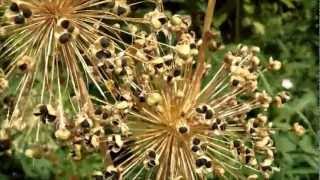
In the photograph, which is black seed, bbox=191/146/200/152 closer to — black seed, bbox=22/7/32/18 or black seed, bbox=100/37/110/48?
black seed, bbox=100/37/110/48

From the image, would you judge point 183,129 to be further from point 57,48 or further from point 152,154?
point 57,48

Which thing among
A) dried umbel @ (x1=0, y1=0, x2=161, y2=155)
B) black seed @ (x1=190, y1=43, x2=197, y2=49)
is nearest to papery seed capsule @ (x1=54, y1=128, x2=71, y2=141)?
dried umbel @ (x1=0, y1=0, x2=161, y2=155)

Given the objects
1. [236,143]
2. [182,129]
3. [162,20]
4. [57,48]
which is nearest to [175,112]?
[182,129]

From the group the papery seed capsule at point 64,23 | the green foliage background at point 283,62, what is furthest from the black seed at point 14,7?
the green foliage background at point 283,62

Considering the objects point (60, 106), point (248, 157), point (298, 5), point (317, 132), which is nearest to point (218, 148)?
point (248, 157)

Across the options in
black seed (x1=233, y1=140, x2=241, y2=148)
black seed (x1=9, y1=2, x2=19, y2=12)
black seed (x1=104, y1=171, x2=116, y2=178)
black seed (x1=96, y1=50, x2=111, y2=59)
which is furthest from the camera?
black seed (x1=233, y1=140, x2=241, y2=148)

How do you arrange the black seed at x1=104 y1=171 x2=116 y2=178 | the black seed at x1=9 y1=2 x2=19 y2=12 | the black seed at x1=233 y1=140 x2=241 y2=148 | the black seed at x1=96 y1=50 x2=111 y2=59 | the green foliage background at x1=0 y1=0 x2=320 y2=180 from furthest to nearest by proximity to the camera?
the green foliage background at x1=0 y1=0 x2=320 y2=180 → the black seed at x1=233 y1=140 x2=241 y2=148 → the black seed at x1=104 y1=171 x2=116 y2=178 → the black seed at x1=96 y1=50 x2=111 y2=59 → the black seed at x1=9 y1=2 x2=19 y2=12

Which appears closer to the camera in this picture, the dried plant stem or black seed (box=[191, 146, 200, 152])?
black seed (box=[191, 146, 200, 152])

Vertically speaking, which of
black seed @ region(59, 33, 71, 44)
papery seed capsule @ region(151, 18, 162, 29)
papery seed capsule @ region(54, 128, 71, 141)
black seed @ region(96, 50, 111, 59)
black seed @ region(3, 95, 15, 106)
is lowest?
papery seed capsule @ region(54, 128, 71, 141)

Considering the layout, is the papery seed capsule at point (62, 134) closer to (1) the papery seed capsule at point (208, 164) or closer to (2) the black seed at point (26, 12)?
(2) the black seed at point (26, 12)
